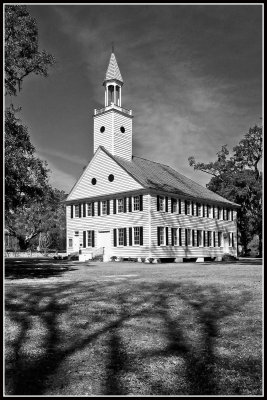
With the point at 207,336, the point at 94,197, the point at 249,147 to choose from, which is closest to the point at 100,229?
the point at 94,197

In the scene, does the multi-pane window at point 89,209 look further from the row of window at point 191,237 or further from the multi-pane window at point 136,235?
the row of window at point 191,237

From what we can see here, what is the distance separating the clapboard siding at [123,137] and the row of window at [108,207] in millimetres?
4371

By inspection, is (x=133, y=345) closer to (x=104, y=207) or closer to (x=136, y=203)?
(x=136, y=203)

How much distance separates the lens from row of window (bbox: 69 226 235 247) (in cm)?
3366

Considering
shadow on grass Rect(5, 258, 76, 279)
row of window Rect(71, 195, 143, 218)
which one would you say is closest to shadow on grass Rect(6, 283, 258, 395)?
shadow on grass Rect(5, 258, 76, 279)

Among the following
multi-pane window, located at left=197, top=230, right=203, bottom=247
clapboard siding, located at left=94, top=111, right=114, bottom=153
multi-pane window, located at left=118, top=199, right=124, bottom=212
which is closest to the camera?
multi-pane window, located at left=118, top=199, right=124, bottom=212

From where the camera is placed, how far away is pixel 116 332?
249 inches

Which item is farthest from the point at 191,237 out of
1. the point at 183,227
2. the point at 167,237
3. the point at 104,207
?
the point at 104,207

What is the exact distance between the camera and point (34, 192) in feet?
49.3

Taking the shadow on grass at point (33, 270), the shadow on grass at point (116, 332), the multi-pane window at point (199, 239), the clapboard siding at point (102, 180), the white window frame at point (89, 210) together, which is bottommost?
the shadow on grass at point (33, 270)

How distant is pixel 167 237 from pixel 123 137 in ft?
32.1

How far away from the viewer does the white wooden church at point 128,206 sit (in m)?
33.5

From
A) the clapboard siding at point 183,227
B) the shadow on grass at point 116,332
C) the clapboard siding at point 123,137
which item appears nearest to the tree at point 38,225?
the clapboard siding at point 123,137

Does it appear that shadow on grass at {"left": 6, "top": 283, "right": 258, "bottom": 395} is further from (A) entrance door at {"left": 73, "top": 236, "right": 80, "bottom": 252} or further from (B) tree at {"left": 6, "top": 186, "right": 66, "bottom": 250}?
(B) tree at {"left": 6, "top": 186, "right": 66, "bottom": 250}
